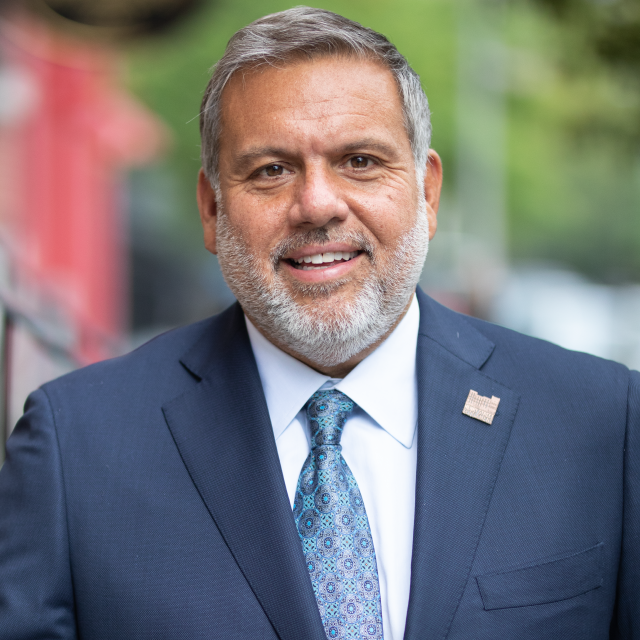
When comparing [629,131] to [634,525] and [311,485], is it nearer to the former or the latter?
[634,525]

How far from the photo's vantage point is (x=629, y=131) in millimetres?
4684

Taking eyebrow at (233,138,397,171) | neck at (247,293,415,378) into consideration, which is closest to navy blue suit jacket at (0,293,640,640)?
neck at (247,293,415,378)

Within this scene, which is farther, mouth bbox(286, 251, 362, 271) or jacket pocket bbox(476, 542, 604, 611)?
mouth bbox(286, 251, 362, 271)

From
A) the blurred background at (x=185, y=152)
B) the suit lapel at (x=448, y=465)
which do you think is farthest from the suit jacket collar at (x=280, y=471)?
the blurred background at (x=185, y=152)

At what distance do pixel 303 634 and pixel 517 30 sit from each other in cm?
1299

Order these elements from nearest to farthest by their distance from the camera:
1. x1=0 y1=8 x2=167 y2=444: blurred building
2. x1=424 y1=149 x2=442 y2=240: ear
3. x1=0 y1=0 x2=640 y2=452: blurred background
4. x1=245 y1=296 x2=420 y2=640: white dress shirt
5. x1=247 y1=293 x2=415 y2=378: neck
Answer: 1. x1=245 y1=296 x2=420 y2=640: white dress shirt
2. x1=247 y1=293 x2=415 y2=378: neck
3. x1=424 y1=149 x2=442 y2=240: ear
4. x1=0 y1=8 x2=167 y2=444: blurred building
5. x1=0 y1=0 x2=640 y2=452: blurred background

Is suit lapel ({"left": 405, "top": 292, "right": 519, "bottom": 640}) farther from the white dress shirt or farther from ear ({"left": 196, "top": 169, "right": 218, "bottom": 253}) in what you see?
ear ({"left": 196, "top": 169, "right": 218, "bottom": 253})

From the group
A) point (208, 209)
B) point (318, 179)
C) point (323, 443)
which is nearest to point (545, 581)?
point (323, 443)

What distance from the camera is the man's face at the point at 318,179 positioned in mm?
2109

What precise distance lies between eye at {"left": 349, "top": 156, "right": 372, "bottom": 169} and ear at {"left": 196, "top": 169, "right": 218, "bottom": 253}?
48 centimetres

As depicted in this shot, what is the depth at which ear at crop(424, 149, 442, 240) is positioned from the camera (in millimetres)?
2424

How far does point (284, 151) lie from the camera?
212cm

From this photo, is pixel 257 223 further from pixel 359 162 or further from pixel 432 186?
pixel 432 186

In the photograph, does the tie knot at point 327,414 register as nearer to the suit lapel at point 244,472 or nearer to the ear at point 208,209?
the suit lapel at point 244,472
